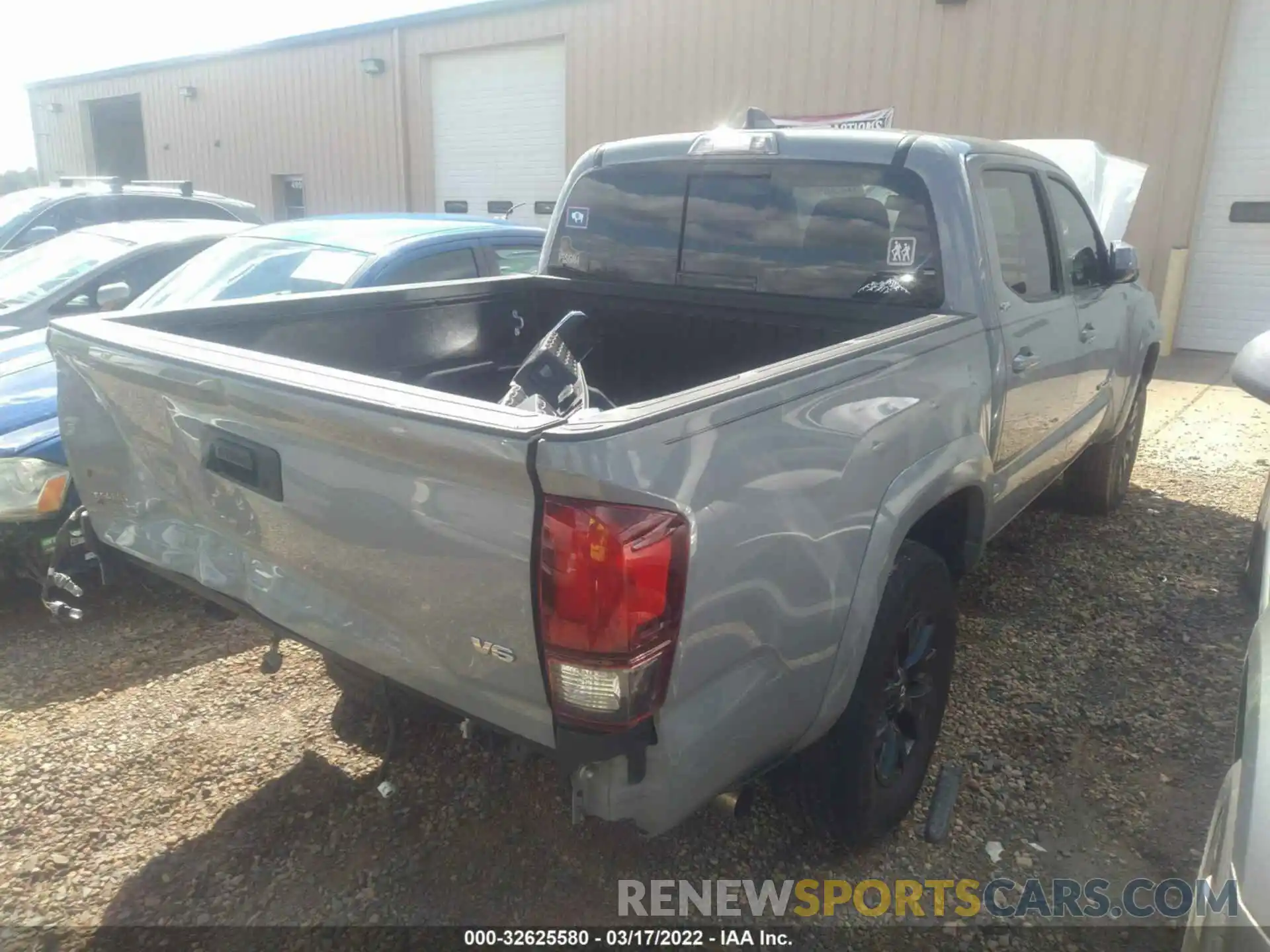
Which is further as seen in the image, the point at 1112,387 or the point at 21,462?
the point at 1112,387

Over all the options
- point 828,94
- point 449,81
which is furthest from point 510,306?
point 449,81

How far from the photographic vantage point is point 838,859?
2.65 metres

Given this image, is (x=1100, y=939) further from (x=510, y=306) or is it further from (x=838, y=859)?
(x=510, y=306)

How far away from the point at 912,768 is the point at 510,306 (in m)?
2.37

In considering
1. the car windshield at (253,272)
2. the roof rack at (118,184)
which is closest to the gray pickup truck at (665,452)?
the car windshield at (253,272)

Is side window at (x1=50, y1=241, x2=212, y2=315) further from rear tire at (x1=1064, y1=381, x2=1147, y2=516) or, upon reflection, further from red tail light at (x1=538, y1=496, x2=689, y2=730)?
rear tire at (x1=1064, y1=381, x2=1147, y2=516)

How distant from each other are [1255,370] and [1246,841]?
117cm

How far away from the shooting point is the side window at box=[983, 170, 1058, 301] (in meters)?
3.24

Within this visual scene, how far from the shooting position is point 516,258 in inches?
220

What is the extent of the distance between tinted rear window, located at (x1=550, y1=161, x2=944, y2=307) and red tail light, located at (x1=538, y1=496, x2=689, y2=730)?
5.78 feet

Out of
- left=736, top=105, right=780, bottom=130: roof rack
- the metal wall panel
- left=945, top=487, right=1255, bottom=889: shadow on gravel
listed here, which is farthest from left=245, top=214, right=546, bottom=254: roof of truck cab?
the metal wall panel

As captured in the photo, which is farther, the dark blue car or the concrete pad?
the concrete pad

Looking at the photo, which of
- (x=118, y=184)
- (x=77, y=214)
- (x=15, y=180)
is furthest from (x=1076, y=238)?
(x=15, y=180)

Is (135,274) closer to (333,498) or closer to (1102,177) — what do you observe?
(333,498)
